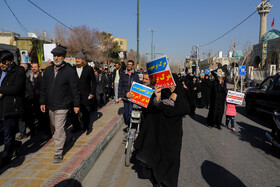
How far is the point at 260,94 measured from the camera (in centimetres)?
948

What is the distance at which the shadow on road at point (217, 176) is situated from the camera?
371cm

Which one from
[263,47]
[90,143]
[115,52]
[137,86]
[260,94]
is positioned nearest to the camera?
[137,86]

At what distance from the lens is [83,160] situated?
13.3ft

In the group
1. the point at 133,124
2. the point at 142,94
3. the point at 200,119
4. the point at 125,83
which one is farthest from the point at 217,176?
the point at 200,119

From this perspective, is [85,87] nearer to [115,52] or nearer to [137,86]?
[137,86]

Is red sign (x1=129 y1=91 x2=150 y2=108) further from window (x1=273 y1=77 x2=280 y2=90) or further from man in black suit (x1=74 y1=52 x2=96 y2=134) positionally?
window (x1=273 y1=77 x2=280 y2=90)

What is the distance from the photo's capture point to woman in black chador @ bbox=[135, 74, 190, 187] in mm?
3184

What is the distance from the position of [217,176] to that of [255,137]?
339 centimetres

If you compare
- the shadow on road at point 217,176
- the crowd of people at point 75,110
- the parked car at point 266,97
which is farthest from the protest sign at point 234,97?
the crowd of people at point 75,110

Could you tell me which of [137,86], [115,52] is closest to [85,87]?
[137,86]

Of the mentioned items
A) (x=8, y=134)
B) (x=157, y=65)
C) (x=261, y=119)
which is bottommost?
(x=261, y=119)

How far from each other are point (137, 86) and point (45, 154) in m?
2.39

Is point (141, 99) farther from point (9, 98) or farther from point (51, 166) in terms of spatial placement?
point (9, 98)

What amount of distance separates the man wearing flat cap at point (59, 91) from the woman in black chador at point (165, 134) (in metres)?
1.57
